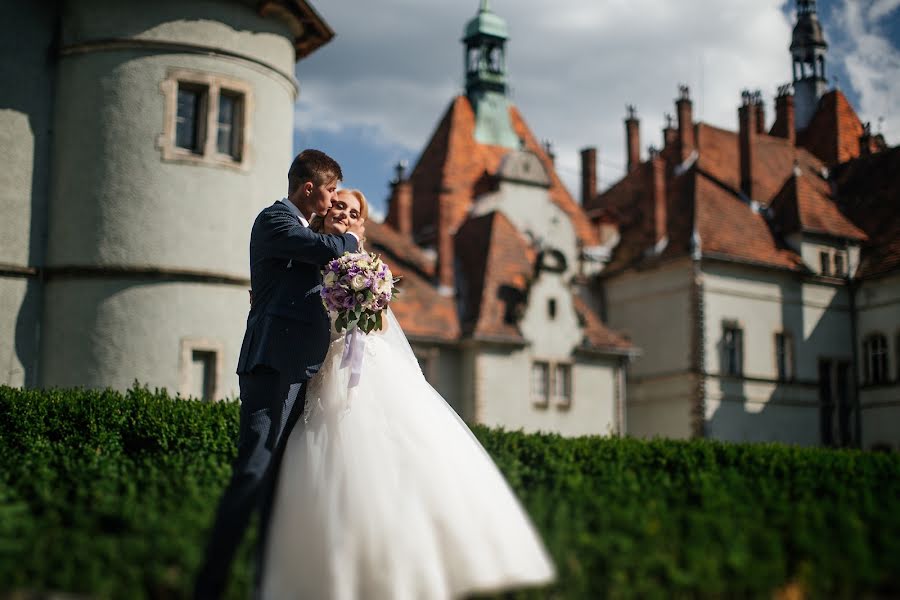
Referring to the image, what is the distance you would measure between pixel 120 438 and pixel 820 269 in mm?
33707

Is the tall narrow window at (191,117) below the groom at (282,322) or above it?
above

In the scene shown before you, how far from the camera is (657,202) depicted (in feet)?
131

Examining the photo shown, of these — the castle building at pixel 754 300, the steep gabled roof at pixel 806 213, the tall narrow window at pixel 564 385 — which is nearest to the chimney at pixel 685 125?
the castle building at pixel 754 300

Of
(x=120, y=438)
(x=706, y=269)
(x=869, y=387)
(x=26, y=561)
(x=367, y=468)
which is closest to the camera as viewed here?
(x=26, y=561)

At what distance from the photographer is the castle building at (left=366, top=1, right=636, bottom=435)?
33.1 meters

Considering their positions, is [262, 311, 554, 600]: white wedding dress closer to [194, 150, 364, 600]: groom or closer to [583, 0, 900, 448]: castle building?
[194, 150, 364, 600]: groom

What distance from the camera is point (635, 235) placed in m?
41.6

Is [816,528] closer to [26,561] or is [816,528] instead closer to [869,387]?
[26,561]

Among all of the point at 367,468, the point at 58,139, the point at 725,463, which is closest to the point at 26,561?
the point at 367,468

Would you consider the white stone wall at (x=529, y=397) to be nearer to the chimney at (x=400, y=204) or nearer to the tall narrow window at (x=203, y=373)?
the chimney at (x=400, y=204)

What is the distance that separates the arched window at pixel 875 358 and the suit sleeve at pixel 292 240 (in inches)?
1479

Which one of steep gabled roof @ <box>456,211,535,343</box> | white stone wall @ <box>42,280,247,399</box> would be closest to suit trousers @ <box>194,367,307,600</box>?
white stone wall @ <box>42,280,247,399</box>

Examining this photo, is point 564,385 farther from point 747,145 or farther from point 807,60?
point 807,60

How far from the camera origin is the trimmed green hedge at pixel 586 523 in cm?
577
